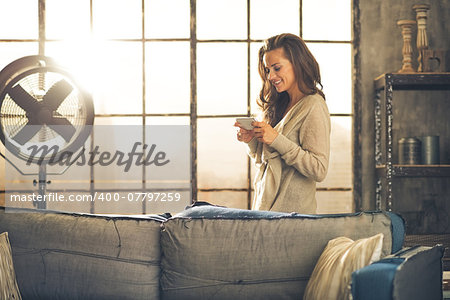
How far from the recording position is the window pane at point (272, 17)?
15.2 feet

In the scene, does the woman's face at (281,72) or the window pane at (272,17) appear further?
the window pane at (272,17)

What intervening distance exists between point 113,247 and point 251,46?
111 inches

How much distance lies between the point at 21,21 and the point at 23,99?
1.25m

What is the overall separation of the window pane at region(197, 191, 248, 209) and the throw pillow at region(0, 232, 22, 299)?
2579mm

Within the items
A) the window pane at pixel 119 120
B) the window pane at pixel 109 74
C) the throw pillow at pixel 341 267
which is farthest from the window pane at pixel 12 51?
the throw pillow at pixel 341 267

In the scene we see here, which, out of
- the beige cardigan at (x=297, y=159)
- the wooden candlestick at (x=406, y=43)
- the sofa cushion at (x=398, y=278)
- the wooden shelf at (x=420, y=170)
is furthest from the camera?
the wooden candlestick at (x=406, y=43)

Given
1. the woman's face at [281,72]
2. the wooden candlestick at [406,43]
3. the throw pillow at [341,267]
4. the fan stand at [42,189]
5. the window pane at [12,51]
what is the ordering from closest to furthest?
the throw pillow at [341,267] → the woman's face at [281,72] → the fan stand at [42,189] → the wooden candlestick at [406,43] → the window pane at [12,51]

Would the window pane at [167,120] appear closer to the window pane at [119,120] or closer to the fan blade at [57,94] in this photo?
the window pane at [119,120]

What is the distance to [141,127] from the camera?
15.1 ft

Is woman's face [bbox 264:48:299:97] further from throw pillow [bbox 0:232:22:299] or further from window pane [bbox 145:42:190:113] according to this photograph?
window pane [bbox 145:42:190:113]

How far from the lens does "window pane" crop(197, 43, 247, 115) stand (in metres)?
4.60

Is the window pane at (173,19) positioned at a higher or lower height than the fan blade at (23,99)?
higher

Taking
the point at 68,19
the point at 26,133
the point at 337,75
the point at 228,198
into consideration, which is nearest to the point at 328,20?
the point at 337,75

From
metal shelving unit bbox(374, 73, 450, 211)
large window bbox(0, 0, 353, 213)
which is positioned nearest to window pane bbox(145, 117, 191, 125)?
large window bbox(0, 0, 353, 213)
